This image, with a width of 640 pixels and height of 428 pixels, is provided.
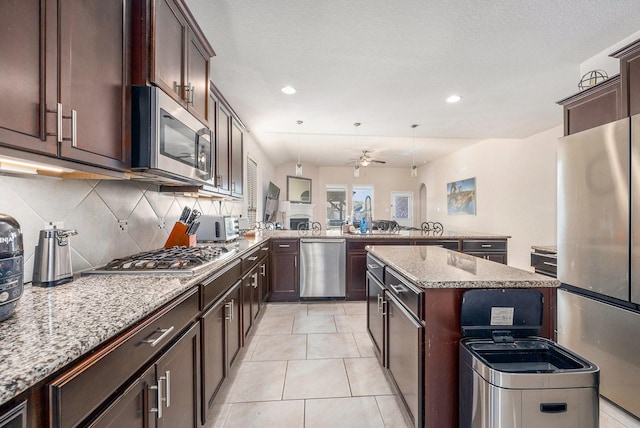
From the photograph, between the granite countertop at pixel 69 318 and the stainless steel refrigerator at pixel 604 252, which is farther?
the stainless steel refrigerator at pixel 604 252

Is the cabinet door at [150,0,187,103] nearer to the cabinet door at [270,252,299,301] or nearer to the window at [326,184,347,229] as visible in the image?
the cabinet door at [270,252,299,301]

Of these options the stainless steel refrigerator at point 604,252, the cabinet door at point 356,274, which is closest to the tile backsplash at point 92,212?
the cabinet door at point 356,274

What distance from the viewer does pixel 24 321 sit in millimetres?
781

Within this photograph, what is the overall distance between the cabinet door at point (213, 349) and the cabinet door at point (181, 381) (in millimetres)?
73

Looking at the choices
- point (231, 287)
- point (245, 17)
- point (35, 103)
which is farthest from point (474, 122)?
point (35, 103)

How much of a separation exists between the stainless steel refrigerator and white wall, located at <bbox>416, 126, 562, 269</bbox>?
2.59 m

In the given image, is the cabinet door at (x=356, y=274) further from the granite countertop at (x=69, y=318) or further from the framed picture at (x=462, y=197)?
the framed picture at (x=462, y=197)

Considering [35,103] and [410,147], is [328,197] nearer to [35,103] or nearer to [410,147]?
[410,147]

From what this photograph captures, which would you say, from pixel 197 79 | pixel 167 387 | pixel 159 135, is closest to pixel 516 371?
pixel 167 387

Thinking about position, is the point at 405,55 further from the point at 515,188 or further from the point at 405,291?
the point at 515,188

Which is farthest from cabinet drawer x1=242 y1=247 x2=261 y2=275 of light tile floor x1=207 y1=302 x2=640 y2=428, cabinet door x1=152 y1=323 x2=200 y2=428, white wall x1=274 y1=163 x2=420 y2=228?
white wall x1=274 y1=163 x2=420 y2=228

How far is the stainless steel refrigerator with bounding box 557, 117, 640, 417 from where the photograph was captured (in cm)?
165

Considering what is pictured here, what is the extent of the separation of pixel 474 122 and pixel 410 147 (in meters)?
2.32

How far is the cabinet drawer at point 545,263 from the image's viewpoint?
8.57 feet
